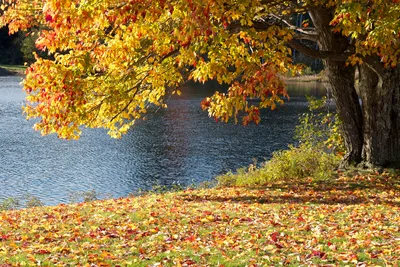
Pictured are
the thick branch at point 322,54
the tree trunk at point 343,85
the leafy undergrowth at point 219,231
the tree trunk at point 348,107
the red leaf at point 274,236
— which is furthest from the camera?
the tree trunk at point 348,107

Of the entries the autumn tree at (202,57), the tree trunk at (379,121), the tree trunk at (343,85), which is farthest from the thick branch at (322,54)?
the tree trunk at (379,121)

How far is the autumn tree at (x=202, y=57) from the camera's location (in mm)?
9422

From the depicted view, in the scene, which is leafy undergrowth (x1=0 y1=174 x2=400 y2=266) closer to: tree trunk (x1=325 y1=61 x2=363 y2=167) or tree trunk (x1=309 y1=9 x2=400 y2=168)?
tree trunk (x1=309 y1=9 x2=400 y2=168)

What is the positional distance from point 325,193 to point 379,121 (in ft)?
9.62

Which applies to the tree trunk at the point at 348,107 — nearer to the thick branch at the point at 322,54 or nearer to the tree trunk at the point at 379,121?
the tree trunk at the point at 379,121

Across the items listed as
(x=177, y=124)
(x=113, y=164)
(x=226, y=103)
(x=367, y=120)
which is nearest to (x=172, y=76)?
(x=226, y=103)

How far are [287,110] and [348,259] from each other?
37.0m

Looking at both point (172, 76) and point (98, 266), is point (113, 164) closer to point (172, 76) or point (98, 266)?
point (172, 76)

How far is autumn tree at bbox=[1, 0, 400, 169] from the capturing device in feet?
30.9

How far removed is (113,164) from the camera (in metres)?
25.5

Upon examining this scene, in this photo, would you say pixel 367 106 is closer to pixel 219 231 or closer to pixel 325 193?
pixel 325 193

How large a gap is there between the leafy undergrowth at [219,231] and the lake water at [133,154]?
9325 millimetres

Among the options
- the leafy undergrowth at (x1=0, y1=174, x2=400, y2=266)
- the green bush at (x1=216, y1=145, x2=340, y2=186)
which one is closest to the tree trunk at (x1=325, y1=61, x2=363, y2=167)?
the green bush at (x1=216, y1=145, x2=340, y2=186)

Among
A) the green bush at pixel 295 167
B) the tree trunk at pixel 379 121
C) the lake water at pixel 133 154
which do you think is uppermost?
the tree trunk at pixel 379 121
